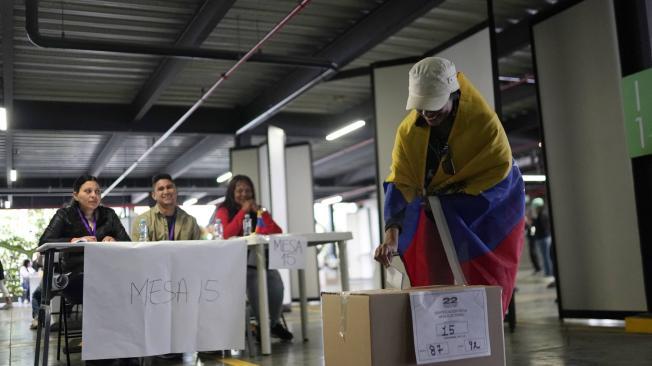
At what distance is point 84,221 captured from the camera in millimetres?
3902

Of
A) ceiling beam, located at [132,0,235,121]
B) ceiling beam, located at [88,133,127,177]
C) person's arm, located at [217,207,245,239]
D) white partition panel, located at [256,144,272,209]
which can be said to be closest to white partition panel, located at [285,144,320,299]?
white partition panel, located at [256,144,272,209]

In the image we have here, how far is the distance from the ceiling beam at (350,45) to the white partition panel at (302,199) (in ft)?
2.59

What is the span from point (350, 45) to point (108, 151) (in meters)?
6.77

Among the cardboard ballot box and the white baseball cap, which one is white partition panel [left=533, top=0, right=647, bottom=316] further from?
the cardboard ballot box

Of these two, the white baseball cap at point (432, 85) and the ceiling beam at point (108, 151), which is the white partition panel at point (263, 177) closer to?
the ceiling beam at point (108, 151)

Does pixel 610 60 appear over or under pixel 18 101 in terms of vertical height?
under

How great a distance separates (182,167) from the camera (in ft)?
48.6

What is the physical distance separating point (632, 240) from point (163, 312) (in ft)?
10.9

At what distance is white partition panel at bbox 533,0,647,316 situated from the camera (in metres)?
4.73

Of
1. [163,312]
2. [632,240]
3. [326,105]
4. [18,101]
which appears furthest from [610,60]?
[18,101]

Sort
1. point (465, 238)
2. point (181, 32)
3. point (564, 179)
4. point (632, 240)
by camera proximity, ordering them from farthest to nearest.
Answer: point (181, 32) → point (564, 179) → point (632, 240) → point (465, 238)

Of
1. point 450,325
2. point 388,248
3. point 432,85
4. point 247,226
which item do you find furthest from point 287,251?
point 450,325

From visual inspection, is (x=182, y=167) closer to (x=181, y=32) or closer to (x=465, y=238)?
(x=181, y=32)

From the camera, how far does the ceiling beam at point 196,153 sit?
41.3 ft
